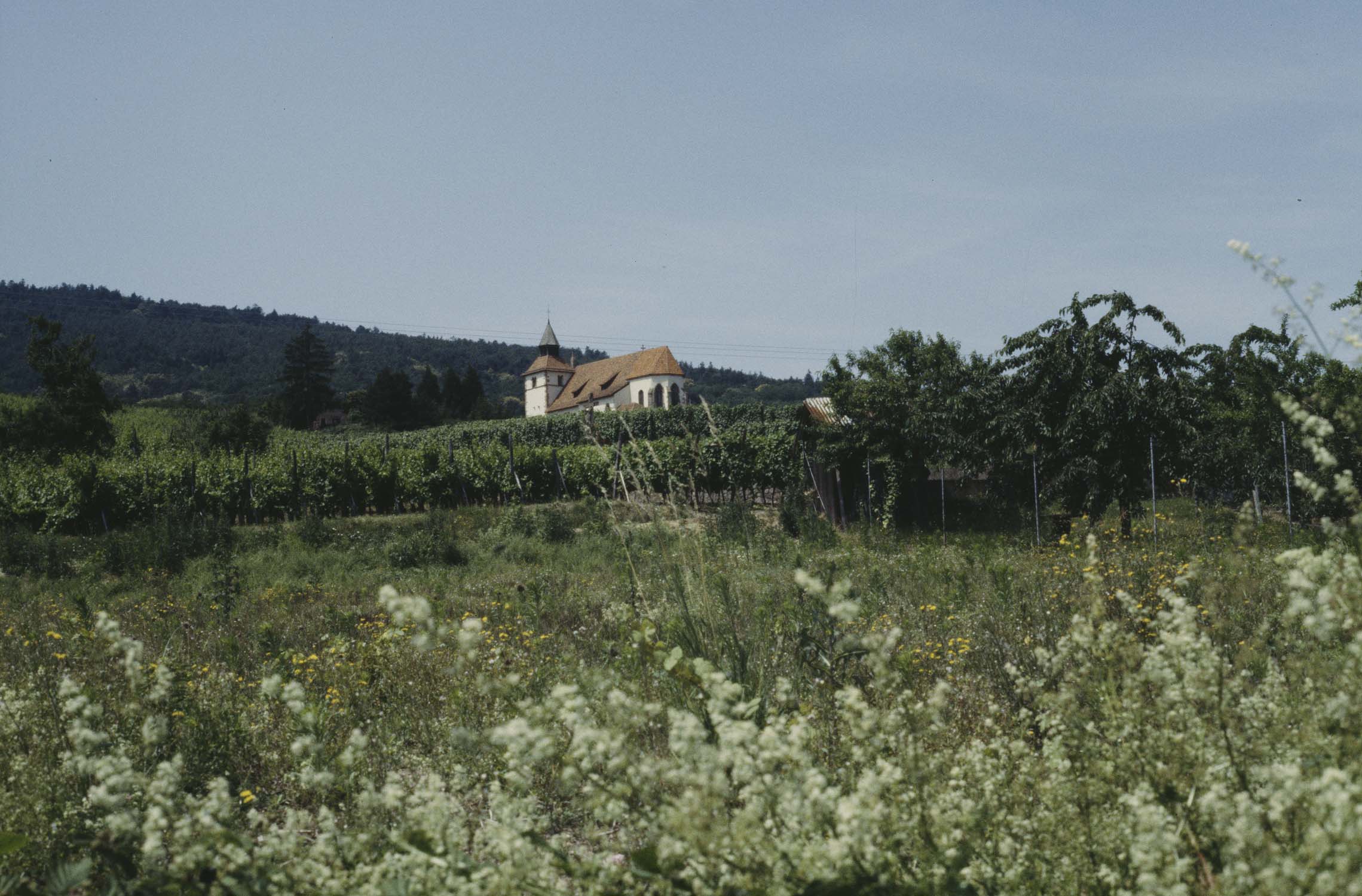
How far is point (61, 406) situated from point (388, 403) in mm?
50640

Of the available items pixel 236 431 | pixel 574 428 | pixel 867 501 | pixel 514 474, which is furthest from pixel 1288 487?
pixel 574 428

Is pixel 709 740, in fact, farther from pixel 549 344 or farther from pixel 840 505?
pixel 549 344

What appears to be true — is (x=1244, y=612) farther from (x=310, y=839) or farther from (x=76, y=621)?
(x=76, y=621)

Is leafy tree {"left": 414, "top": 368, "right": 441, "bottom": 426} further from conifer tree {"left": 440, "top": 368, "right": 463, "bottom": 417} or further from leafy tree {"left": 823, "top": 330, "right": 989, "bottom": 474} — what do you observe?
leafy tree {"left": 823, "top": 330, "right": 989, "bottom": 474}

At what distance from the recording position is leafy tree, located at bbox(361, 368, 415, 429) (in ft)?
249

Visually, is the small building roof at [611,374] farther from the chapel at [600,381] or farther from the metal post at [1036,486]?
the metal post at [1036,486]

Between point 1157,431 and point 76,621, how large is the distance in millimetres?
15093

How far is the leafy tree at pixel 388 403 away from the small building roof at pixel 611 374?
1302 cm

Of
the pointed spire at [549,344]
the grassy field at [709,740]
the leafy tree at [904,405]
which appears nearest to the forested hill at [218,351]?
the pointed spire at [549,344]

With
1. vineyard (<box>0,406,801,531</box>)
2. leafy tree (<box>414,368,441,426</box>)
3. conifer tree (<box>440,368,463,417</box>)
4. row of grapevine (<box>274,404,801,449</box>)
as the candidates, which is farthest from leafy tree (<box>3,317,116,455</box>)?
conifer tree (<box>440,368,463,417</box>)

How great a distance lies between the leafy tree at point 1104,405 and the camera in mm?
14109

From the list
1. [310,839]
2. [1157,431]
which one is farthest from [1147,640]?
[1157,431]

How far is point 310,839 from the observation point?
3.47 meters

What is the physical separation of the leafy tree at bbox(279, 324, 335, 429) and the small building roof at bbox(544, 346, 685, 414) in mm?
23015
